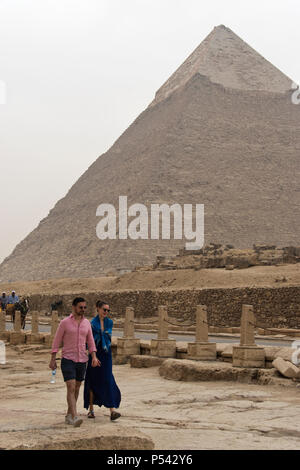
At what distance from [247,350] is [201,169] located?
95022 mm

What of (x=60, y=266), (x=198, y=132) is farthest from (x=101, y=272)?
(x=198, y=132)

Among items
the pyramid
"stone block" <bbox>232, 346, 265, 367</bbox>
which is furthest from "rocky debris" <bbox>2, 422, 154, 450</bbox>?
the pyramid

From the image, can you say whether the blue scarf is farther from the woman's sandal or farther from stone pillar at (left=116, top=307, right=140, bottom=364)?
stone pillar at (left=116, top=307, right=140, bottom=364)

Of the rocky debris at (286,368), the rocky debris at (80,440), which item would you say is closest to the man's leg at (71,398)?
the rocky debris at (80,440)

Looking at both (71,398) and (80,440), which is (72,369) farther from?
(80,440)

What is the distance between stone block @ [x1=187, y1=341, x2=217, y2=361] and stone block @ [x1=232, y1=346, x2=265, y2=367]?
36.9 inches

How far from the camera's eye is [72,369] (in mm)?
6348

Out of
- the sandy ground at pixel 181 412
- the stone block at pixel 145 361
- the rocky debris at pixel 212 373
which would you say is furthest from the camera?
the stone block at pixel 145 361

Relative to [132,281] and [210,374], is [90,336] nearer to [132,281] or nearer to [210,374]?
[210,374]

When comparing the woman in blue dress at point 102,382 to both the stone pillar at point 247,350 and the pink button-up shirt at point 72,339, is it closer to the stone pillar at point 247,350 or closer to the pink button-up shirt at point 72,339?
the pink button-up shirt at point 72,339

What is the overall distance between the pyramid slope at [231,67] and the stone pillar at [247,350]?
11290 centimetres

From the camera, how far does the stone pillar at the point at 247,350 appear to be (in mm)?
9312

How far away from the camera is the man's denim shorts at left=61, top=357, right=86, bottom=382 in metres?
6.34

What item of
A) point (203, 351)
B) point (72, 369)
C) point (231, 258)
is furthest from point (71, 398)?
point (231, 258)
